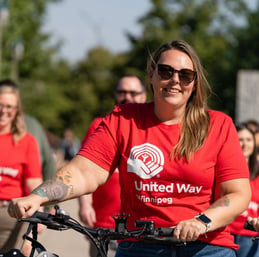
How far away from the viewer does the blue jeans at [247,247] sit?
20.3 feet

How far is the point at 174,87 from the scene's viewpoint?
4051 mm

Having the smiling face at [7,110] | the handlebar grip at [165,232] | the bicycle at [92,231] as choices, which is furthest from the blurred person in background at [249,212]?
the bicycle at [92,231]

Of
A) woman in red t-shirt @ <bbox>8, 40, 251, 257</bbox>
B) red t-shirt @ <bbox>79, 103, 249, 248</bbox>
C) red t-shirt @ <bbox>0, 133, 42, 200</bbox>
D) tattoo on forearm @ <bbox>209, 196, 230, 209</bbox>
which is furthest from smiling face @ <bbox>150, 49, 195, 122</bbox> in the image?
red t-shirt @ <bbox>0, 133, 42, 200</bbox>

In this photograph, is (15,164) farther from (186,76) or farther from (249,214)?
(186,76)

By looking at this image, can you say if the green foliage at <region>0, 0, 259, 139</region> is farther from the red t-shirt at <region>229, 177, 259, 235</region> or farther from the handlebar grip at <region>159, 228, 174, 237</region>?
the handlebar grip at <region>159, 228, 174, 237</region>

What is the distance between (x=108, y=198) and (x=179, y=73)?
274 centimetres

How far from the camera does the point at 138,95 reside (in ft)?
24.1

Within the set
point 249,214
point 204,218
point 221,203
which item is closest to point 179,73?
point 221,203

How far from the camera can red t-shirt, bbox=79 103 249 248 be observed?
3863 mm

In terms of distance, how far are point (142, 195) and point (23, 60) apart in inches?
1391

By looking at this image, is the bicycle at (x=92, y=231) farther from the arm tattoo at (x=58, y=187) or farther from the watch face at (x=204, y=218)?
the arm tattoo at (x=58, y=187)

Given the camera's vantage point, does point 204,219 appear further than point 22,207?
Yes

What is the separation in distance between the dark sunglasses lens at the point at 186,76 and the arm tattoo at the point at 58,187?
2.42 feet

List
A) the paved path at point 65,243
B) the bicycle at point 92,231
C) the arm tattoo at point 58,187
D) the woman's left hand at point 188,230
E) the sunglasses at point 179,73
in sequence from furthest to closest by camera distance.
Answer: the paved path at point 65,243 → the sunglasses at point 179,73 → the arm tattoo at point 58,187 → the woman's left hand at point 188,230 → the bicycle at point 92,231
